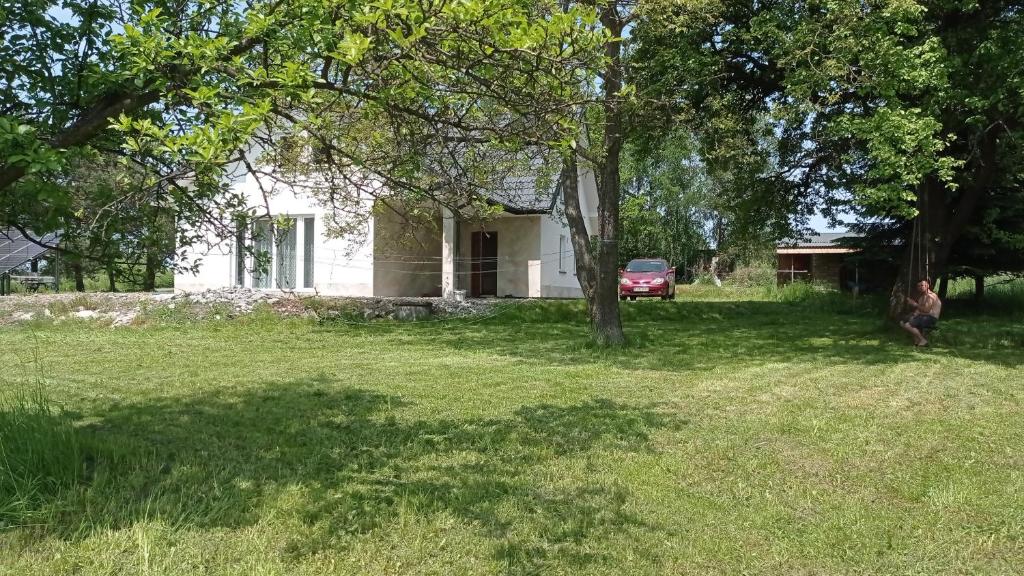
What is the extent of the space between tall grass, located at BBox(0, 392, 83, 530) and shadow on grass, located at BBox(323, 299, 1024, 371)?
6.27 meters

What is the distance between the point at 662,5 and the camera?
1009 centimetres

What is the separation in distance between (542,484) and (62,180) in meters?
3.41

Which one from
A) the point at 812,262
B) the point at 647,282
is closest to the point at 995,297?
the point at 647,282

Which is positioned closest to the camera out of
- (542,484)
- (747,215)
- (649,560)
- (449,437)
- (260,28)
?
(649,560)

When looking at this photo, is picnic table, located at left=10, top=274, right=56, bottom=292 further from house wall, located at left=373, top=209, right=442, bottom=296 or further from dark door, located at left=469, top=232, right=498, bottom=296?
dark door, located at left=469, top=232, right=498, bottom=296

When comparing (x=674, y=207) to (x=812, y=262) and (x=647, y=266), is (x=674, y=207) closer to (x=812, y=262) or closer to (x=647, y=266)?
(x=812, y=262)

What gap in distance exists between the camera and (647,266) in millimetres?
25938

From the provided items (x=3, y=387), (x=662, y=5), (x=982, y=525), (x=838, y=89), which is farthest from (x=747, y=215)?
(x=3, y=387)

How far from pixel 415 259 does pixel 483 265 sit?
2117 mm

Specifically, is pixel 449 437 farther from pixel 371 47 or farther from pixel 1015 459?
pixel 1015 459

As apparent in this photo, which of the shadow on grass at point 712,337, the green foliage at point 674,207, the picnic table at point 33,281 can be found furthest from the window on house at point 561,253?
the green foliage at point 674,207

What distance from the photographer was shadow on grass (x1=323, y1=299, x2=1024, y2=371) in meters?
10.3

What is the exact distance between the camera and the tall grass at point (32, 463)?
12.1 feet

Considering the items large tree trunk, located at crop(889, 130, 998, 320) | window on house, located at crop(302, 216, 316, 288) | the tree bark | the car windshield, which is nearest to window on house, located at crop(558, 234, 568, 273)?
the car windshield
